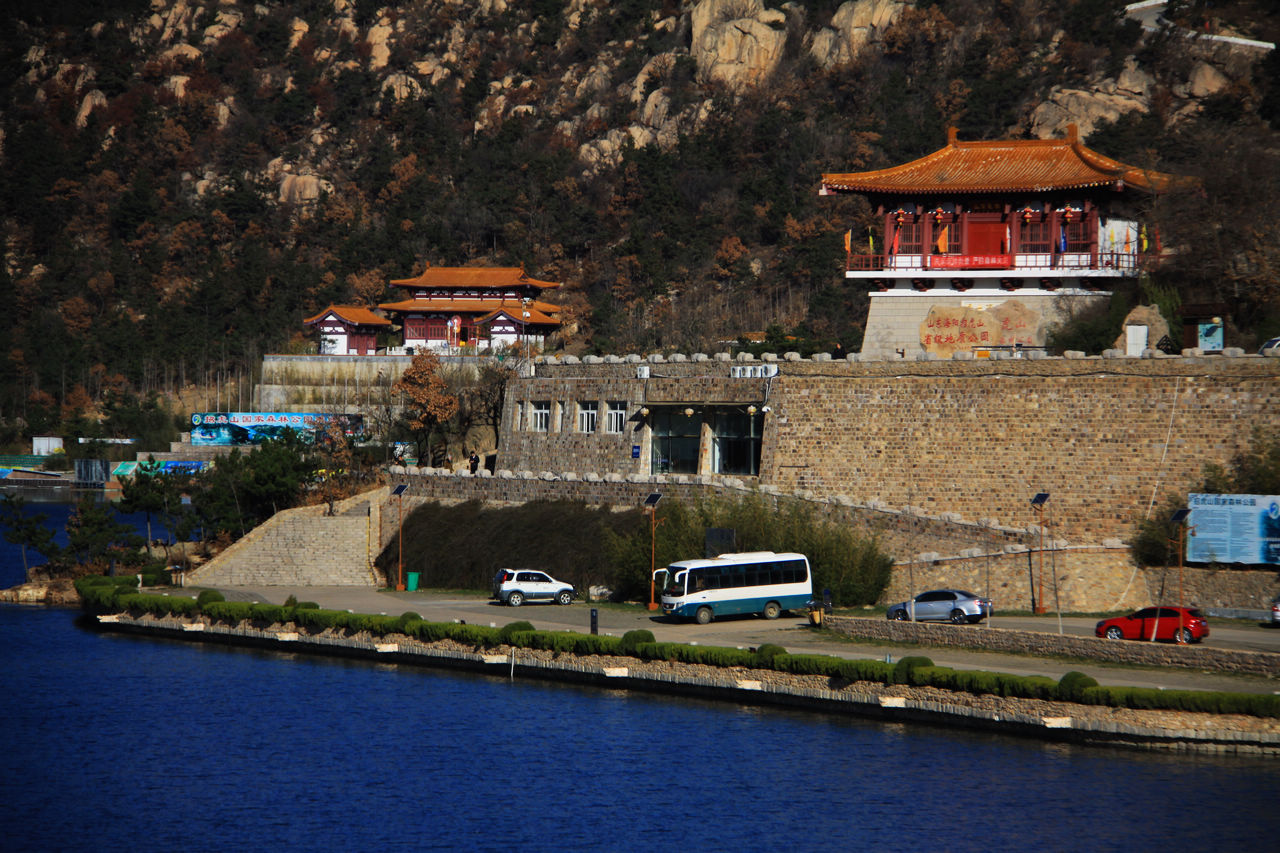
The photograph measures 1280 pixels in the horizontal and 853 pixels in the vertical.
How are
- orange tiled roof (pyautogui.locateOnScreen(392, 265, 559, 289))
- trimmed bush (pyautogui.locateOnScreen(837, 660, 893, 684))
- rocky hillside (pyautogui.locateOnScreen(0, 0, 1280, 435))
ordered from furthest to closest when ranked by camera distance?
rocky hillside (pyautogui.locateOnScreen(0, 0, 1280, 435))
orange tiled roof (pyautogui.locateOnScreen(392, 265, 559, 289))
trimmed bush (pyautogui.locateOnScreen(837, 660, 893, 684))

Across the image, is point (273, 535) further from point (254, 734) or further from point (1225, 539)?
point (1225, 539)

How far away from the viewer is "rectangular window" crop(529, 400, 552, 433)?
59.1m

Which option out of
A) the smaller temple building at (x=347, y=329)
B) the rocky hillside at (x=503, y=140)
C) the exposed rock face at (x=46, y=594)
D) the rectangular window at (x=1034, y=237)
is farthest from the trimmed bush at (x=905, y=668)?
the smaller temple building at (x=347, y=329)

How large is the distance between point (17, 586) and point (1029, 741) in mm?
45181

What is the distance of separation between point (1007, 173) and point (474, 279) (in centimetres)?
5455

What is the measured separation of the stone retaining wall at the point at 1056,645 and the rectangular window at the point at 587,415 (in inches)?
773

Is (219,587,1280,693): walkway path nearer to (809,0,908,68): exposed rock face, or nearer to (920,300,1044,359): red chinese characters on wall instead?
(920,300,1044,359): red chinese characters on wall

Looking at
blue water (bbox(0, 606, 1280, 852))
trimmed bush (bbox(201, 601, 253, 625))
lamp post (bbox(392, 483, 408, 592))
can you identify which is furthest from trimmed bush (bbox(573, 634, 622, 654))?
lamp post (bbox(392, 483, 408, 592))

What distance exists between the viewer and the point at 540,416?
5944 centimetres

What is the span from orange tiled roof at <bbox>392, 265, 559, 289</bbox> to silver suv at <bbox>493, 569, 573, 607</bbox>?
58641 mm

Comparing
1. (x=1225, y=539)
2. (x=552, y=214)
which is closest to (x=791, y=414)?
(x=1225, y=539)

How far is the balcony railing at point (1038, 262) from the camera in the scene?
5603 cm

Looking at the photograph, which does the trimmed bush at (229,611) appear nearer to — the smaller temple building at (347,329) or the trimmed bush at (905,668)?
the trimmed bush at (905,668)

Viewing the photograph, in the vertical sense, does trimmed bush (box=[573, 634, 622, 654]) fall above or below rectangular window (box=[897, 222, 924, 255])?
below
